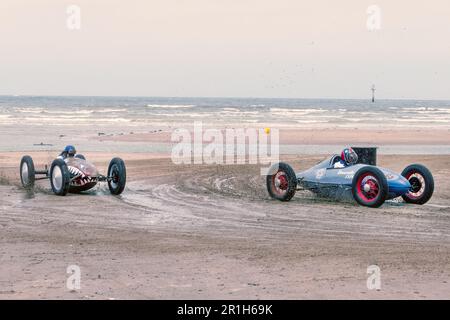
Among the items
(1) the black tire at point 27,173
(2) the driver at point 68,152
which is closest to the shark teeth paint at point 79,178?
(2) the driver at point 68,152

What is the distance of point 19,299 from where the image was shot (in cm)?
786

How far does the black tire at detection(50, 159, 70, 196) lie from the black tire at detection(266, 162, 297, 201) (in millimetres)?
4198

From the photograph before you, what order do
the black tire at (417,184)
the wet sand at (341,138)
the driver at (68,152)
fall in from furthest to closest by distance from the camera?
1. the wet sand at (341,138)
2. the driver at (68,152)
3. the black tire at (417,184)

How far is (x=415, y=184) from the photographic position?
15.8 m

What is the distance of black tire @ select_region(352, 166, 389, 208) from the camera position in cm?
1430

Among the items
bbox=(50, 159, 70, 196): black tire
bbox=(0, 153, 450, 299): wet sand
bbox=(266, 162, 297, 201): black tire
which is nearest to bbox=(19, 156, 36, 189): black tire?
bbox=(0, 153, 450, 299): wet sand

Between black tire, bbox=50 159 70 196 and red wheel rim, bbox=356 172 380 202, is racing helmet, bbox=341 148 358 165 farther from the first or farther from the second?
black tire, bbox=50 159 70 196

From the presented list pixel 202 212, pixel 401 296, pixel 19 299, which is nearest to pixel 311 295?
pixel 401 296

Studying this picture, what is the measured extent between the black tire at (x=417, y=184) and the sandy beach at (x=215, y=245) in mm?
342

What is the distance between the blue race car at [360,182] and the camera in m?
14.7

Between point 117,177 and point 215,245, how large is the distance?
6232 mm

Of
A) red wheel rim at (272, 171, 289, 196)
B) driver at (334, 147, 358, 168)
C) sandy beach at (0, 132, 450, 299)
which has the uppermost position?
driver at (334, 147, 358, 168)

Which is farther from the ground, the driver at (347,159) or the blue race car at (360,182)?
the driver at (347,159)

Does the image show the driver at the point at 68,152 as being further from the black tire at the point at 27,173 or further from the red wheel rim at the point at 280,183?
the red wheel rim at the point at 280,183
